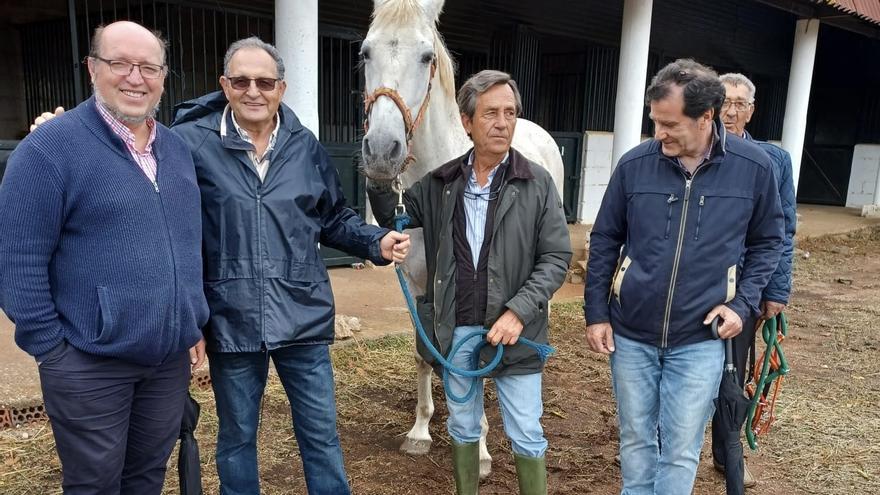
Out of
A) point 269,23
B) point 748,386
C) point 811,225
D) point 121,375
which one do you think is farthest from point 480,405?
point 811,225

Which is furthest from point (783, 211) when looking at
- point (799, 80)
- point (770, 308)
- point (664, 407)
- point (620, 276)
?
point (799, 80)

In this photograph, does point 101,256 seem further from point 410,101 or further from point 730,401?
point 730,401

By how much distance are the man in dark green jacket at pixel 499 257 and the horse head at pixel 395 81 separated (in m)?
0.14

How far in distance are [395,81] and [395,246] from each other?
0.63 m

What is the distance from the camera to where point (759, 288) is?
6.22 ft

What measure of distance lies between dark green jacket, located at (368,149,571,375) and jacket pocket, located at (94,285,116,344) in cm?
89

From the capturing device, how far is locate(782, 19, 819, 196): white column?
9016 millimetres

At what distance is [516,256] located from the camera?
1935 mm

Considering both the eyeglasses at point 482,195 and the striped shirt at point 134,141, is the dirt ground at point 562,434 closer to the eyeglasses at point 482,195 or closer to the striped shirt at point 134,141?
the eyeglasses at point 482,195

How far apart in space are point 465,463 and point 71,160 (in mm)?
1522

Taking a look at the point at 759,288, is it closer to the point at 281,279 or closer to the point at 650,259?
the point at 650,259

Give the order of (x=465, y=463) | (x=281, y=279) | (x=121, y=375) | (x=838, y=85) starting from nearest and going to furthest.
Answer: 1. (x=121, y=375)
2. (x=281, y=279)
3. (x=465, y=463)
4. (x=838, y=85)

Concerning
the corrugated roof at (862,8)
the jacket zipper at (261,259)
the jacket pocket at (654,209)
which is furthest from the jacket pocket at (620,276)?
the corrugated roof at (862,8)

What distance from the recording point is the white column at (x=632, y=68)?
22.6 ft
